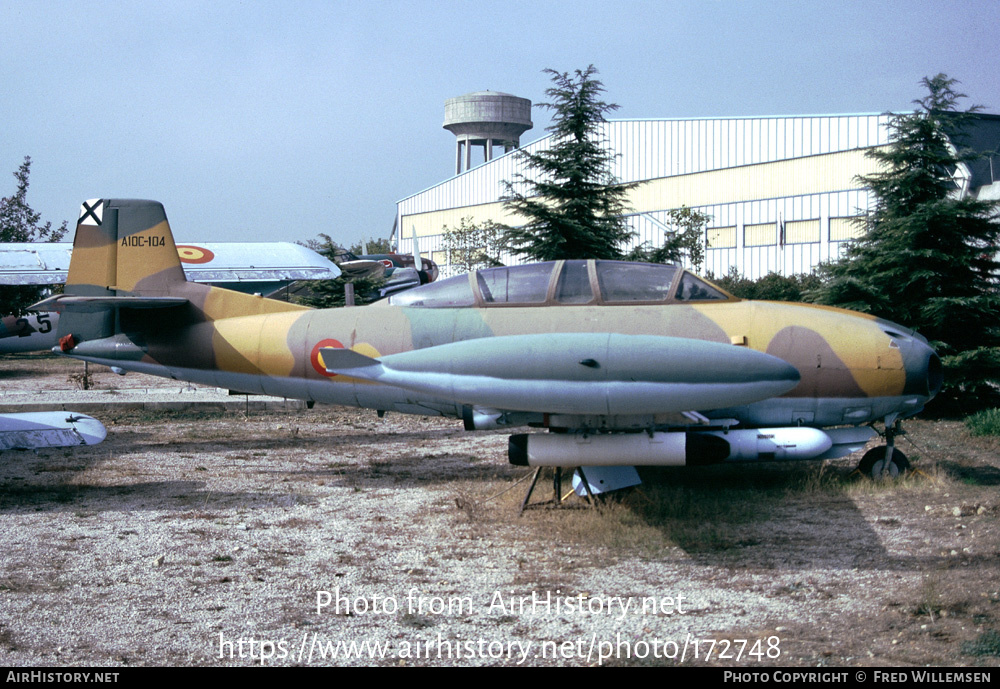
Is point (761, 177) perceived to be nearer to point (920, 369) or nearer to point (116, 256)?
point (920, 369)

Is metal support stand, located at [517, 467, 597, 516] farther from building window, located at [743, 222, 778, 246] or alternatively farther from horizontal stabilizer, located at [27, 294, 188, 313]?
building window, located at [743, 222, 778, 246]

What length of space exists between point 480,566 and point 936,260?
1207cm

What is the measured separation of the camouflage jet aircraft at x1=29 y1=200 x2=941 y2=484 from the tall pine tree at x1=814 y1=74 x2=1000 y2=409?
6788 millimetres

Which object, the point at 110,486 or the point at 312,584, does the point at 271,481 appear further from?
the point at 312,584

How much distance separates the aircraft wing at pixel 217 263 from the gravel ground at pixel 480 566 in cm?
1450

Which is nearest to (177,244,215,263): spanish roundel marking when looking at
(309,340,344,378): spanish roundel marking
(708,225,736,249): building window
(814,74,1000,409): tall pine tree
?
(309,340,344,378): spanish roundel marking

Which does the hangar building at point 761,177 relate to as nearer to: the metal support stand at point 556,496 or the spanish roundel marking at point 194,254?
the spanish roundel marking at point 194,254

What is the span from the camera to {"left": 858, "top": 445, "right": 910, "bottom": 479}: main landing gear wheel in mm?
9039

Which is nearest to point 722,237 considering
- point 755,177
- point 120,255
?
point 755,177

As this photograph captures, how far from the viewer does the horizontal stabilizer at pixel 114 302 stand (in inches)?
380

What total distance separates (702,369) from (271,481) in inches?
224

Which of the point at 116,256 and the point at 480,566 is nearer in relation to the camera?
the point at 480,566

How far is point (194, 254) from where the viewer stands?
88.3ft
